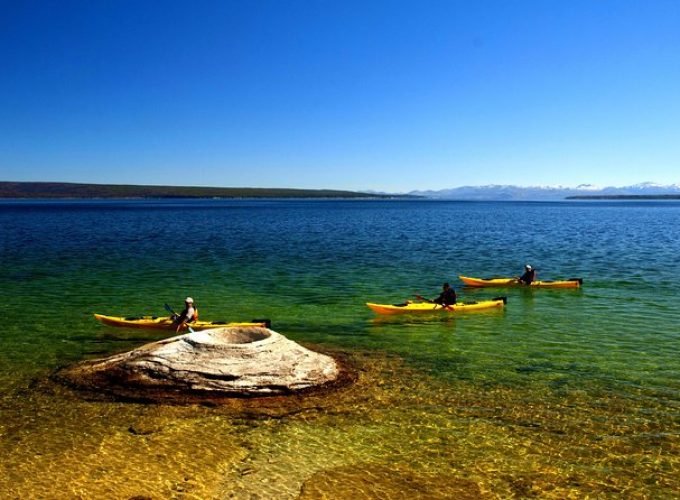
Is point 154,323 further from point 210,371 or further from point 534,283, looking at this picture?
point 534,283

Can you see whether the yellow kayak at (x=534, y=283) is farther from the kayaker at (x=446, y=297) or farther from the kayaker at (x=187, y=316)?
the kayaker at (x=187, y=316)

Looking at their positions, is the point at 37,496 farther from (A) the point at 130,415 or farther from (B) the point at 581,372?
(B) the point at 581,372

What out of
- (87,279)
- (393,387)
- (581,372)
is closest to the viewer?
(393,387)

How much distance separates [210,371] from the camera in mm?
16016

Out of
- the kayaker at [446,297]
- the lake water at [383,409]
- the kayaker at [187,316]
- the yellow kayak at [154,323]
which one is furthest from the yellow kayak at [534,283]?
the kayaker at [187,316]

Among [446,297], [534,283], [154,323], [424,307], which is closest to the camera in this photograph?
[154,323]

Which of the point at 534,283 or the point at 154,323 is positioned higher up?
the point at 534,283

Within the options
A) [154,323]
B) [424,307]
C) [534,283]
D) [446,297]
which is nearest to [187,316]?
[154,323]

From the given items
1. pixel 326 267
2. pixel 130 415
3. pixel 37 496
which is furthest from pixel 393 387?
pixel 326 267

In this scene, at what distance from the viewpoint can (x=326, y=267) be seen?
45781 millimetres

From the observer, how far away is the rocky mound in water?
15.9m

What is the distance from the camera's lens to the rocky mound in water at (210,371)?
624 inches

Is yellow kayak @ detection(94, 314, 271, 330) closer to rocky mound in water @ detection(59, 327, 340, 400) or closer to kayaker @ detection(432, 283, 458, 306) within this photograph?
rocky mound in water @ detection(59, 327, 340, 400)

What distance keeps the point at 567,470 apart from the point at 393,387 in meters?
6.18
